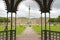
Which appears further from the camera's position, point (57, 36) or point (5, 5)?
point (5, 5)

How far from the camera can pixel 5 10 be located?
209 inches

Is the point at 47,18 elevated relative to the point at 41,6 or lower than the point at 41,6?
lower

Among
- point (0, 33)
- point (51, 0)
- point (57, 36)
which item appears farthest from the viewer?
point (51, 0)

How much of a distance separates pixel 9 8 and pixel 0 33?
110cm

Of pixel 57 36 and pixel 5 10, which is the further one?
pixel 5 10

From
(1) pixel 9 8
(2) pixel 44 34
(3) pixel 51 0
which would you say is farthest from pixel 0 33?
(3) pixel 51 0

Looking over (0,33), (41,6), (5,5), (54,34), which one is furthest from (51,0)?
(0,33)

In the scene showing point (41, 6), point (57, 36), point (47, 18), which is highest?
point (41, 6)

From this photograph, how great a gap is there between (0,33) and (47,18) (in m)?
1.74

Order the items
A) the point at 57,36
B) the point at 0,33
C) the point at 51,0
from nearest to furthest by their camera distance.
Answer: the point at 0,33 → the point at 57,36 → the point at 51,0

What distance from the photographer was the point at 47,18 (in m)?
5.46

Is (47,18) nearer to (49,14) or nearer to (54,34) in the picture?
(49,14)

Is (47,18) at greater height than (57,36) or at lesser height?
greater

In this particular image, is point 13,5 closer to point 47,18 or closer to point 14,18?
point 14,18
